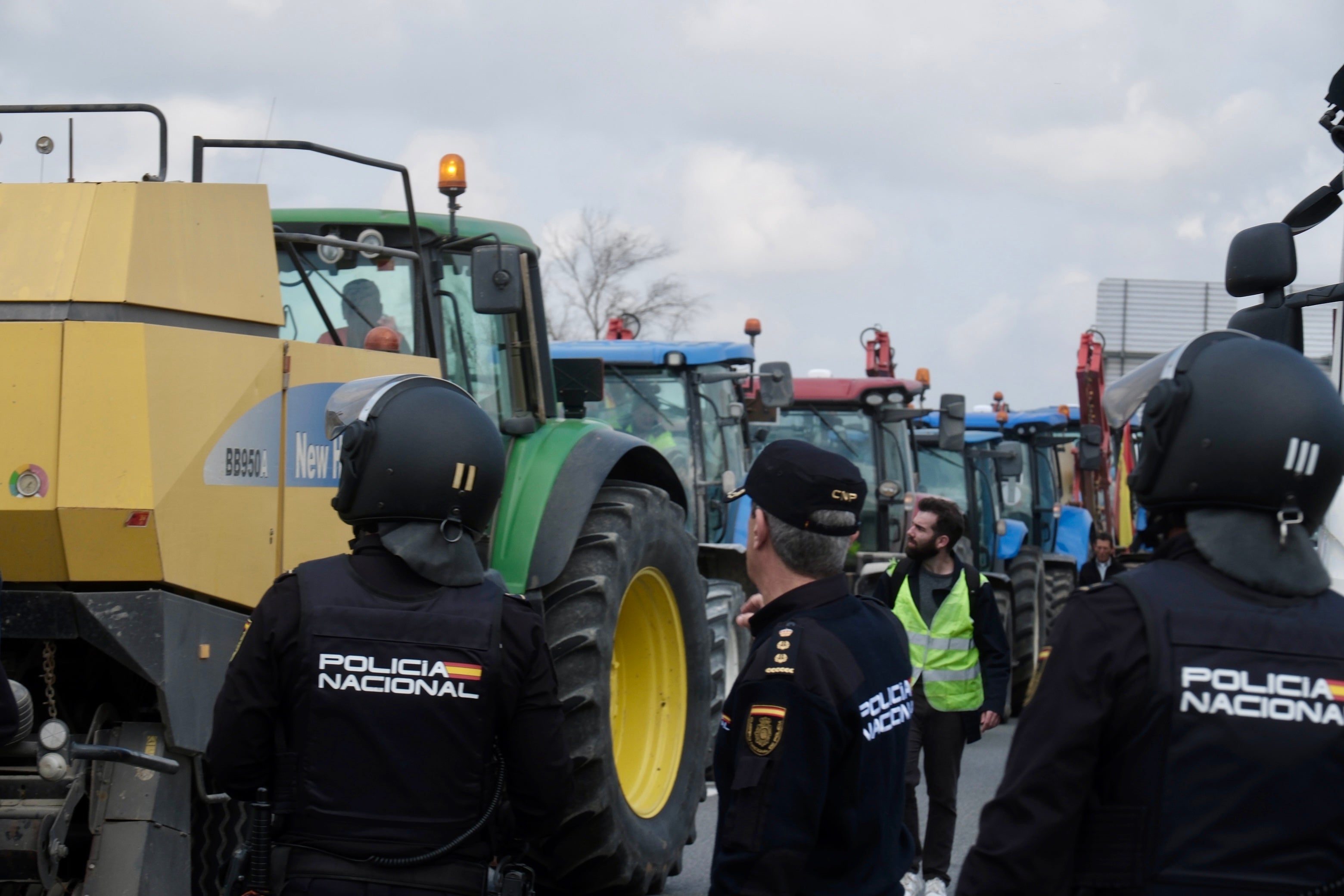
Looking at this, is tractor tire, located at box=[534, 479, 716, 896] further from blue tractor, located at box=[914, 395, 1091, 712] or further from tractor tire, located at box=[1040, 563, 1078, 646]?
tractor tire, located at box=[1040, 563, 1078, 646]

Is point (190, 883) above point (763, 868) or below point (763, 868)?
below

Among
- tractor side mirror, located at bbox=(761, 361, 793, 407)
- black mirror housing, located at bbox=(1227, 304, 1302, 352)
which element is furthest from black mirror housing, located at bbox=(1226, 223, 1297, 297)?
tractor side mirror, located at bbox=(761, 361, 793, 407)

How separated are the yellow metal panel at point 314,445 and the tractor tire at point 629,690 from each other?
41.5 inches

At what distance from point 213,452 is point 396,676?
1.41 meters

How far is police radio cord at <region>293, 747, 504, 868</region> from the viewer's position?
2.87 metres

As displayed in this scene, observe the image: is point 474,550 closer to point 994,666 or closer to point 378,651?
point 378,651

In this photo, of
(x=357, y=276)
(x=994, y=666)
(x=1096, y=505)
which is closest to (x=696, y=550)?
(x=994, y=666)

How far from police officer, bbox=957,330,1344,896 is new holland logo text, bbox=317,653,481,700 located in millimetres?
1178

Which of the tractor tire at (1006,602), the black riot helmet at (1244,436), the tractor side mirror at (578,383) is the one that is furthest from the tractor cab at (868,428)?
the black riot helmet at (1244,436)

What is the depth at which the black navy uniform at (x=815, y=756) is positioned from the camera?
8.59 ft

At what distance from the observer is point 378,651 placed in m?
2.93

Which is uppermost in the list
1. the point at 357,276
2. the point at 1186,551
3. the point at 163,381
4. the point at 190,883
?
the point at 357,276

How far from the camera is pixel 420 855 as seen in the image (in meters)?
2.89

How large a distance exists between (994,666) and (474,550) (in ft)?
12.3
